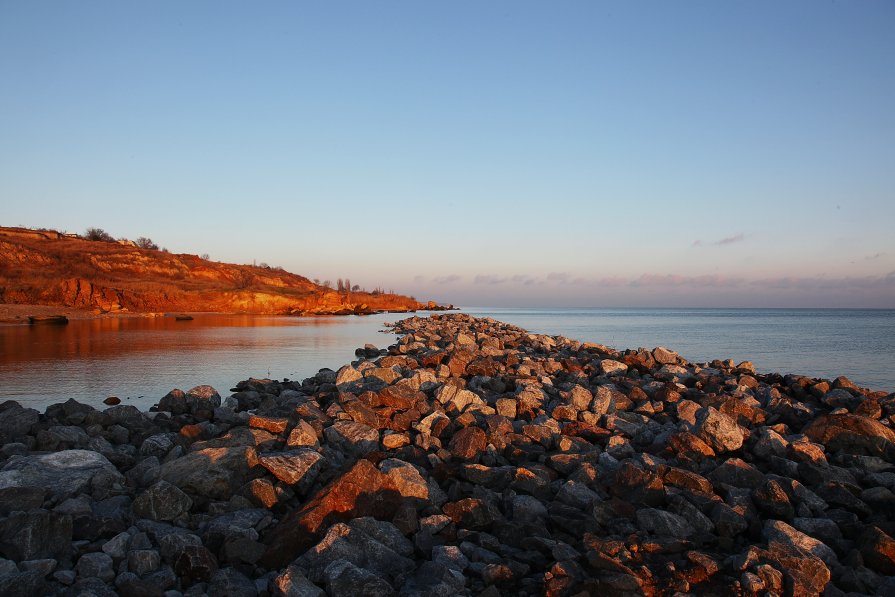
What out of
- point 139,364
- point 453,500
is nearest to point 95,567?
point 453,500

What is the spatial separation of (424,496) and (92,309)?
62281 mm

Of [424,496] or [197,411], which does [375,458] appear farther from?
[197,411]

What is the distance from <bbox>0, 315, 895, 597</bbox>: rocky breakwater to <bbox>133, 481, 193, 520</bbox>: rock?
17 millimetres

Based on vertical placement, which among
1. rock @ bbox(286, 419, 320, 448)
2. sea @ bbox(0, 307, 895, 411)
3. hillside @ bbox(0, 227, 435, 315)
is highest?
hillside @ bbox(0, 227, 435, 315)

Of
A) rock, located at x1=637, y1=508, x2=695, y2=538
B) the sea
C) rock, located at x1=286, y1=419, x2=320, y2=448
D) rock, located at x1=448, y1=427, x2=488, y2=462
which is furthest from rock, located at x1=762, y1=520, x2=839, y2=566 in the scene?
the sea

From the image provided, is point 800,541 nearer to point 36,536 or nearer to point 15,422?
point 36,536

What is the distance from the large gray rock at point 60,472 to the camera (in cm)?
546

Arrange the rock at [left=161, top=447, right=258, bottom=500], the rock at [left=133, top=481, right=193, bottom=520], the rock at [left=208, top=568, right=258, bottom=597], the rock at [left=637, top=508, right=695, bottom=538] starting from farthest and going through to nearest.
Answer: the rock at [left=161, top=447, right=258, bottom=500]
the rock at [left=133, top=481, right=193, bottom=520]
the rock at [left=637, top=508, right=695, bottom=538]
the rock at [left=208, top=568, right=258, bottom=597]

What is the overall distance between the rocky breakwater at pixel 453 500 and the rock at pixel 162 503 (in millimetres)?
17

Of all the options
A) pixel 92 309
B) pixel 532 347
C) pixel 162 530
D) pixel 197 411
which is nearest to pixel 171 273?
pixel 92 309

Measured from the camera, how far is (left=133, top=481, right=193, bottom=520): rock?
5.02 m

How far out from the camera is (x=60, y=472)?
19.0 feet

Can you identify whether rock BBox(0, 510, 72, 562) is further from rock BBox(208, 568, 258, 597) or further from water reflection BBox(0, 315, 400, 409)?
water reflection BBox(0, 315, 400, 409)

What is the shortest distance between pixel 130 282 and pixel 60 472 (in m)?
77.0
